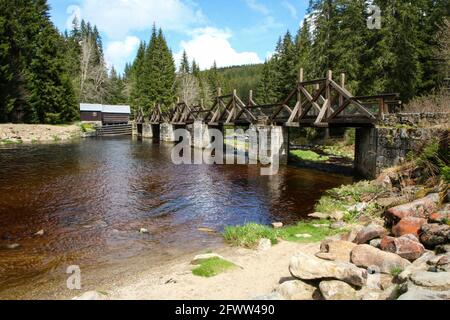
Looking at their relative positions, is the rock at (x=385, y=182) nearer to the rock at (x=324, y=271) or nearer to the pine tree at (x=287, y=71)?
the rock at (x=324, y=271)

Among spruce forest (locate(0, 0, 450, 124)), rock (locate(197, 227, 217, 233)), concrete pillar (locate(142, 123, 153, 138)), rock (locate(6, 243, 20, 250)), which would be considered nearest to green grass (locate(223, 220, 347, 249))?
rock (locate(197, 227, 217, 233))

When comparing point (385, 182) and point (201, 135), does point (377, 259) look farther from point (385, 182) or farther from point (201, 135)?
point (201, 135)

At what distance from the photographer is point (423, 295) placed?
165 inches

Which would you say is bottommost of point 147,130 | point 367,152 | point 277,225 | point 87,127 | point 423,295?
point 277,225

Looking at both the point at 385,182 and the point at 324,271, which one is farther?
the point at 385,182

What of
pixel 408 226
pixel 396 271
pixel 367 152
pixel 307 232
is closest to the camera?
pixel 396 271

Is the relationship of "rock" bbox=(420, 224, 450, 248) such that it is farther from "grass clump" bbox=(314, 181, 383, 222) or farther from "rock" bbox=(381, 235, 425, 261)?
"grass clump" bbox=(314, 181, 383, 222)

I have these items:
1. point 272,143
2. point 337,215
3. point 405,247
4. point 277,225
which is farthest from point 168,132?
point 405,247

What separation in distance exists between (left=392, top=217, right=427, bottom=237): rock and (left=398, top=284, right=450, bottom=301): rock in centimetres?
339

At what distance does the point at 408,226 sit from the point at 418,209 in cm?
102

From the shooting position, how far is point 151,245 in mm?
9344

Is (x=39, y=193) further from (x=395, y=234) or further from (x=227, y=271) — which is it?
(x=395, y=234)

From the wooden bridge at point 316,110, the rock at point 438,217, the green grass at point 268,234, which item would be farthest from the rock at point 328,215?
the wooden bridge at point 316,110

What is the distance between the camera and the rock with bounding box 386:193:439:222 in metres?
8.09
